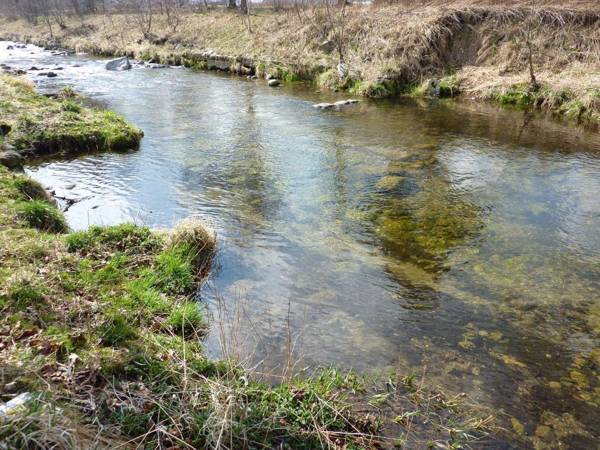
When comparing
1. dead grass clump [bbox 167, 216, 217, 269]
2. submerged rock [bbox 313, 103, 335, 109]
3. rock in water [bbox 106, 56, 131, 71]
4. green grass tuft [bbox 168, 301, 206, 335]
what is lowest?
green grass tuft [bbox 168, 301, 206, 335]

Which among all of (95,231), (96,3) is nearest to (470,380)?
(95,231)

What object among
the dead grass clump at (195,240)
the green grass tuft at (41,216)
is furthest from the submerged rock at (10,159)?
the dead grass clump at (195,240)

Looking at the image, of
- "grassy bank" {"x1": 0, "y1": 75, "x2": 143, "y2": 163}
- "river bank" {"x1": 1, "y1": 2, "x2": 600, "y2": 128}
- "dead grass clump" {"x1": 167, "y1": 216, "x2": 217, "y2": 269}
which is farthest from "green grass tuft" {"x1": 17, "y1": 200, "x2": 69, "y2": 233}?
"river bank" {"x1": 1, "y1": 2, "x2": 600, "y2": 128}

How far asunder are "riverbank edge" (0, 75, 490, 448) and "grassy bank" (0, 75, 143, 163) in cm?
753

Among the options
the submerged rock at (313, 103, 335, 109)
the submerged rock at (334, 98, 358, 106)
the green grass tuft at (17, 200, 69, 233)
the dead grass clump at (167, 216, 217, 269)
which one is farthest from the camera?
the submerged rock at (334, 98, 358, 106)

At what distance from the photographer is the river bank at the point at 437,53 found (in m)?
18.7

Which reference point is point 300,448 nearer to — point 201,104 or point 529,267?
point 529,267

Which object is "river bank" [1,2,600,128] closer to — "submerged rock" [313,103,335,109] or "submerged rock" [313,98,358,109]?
"submerged rock" [313,98,358,109]

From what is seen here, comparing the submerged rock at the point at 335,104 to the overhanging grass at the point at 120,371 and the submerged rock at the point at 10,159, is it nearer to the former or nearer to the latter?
the submerged rock at the point at 10,159

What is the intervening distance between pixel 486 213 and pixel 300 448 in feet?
22.7

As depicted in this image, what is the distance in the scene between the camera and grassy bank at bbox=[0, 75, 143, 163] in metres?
13.0

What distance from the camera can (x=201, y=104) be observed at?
65.0 ft

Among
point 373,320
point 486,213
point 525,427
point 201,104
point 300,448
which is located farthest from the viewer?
point 201,104

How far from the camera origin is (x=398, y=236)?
338 inches
